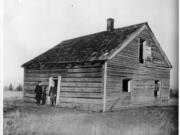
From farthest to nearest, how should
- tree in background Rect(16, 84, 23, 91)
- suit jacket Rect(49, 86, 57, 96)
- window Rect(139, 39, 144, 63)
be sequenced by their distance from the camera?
window Rect(139, 39, 144, 63) → suit jacket Rect(49, 86, 57, 96) → tree in background Rect(16, 84, 23, 91)

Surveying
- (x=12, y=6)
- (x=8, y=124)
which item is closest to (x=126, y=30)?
(x=12, y=6)

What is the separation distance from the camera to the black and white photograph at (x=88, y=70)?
6.41m

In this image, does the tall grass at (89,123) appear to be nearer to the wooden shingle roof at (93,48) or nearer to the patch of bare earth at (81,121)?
the patch of bare earth at (81,121)

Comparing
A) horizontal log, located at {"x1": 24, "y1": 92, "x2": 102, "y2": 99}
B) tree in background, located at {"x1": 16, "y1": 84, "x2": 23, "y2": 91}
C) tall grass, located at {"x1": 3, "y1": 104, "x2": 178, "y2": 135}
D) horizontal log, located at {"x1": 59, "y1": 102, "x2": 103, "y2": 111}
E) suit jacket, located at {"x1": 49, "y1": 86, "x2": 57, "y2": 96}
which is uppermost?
tree in background, located at {"x1": 16, "y1": 84, "x2": 23, "y2": 91}

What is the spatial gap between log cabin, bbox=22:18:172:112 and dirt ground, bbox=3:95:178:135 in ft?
2.38

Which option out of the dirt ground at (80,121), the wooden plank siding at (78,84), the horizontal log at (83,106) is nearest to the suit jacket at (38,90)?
the wooden plank siding at (78,84)

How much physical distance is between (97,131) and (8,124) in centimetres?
183

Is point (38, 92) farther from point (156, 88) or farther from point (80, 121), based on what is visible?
point (156, 88)

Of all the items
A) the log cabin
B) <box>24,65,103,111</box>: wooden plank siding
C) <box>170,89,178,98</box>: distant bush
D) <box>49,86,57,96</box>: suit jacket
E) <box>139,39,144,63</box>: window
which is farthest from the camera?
<box>139,39,144,63</box>: window

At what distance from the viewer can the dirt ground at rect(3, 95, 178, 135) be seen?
6.39 metres

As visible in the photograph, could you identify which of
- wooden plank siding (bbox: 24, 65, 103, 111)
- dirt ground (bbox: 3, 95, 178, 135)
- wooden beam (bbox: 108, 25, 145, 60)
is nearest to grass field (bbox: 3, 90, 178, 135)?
dirt ground (bbox: 3, 95, 178, 135)

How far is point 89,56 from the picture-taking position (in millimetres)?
8578

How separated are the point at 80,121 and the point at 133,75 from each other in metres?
2.48

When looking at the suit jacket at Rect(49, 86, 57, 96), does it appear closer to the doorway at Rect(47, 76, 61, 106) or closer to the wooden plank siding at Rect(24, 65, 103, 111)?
the doorway at Rect(47, 76, 61, 106)
